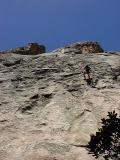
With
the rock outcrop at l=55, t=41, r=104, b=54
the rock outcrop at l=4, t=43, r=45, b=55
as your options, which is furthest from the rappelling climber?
the rock outcrop at l=4, t=43, r=45, b=55

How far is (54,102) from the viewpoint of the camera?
21.8 meters

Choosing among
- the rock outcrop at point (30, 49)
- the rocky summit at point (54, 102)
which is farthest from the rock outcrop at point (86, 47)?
the rock outcrop at point (30, 49)

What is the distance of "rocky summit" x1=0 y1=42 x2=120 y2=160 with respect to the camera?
766 inches

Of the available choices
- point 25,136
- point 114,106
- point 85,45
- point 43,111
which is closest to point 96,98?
point 114,106

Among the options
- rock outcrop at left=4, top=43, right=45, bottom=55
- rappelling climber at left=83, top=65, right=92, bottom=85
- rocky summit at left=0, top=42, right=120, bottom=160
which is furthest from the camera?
rock outcrop at left=4, top=43, right=45, bottom=55

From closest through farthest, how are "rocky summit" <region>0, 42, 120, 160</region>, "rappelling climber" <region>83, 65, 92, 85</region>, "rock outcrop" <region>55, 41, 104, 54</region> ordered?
1. "rocky summit" <region>0, 42, 120, 160</region>
2. "rappelling climber" <region>83, 65, 92, 85</region>
3. "rock outcrop" <region>55, 41, 104, 54</region>

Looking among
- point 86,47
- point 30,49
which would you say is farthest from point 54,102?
point 30,49

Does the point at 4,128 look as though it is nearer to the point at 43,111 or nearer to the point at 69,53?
the point at 43,111

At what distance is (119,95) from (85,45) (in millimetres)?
8429

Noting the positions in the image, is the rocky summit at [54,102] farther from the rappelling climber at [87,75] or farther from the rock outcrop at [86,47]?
the rock outcrop at [86,47]

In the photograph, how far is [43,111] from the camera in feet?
69.9

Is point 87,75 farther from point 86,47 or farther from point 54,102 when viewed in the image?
point 86,47

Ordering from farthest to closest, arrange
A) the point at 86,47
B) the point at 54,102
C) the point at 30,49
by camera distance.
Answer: the point at 30,49
the point at 86,47
the point at 54,102

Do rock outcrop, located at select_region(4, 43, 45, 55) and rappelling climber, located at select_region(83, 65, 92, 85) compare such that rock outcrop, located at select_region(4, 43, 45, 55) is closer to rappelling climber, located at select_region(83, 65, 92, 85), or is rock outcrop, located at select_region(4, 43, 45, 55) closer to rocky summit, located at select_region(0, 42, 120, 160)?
rocky summit, located at select_region(0, 42, 120, 160)
